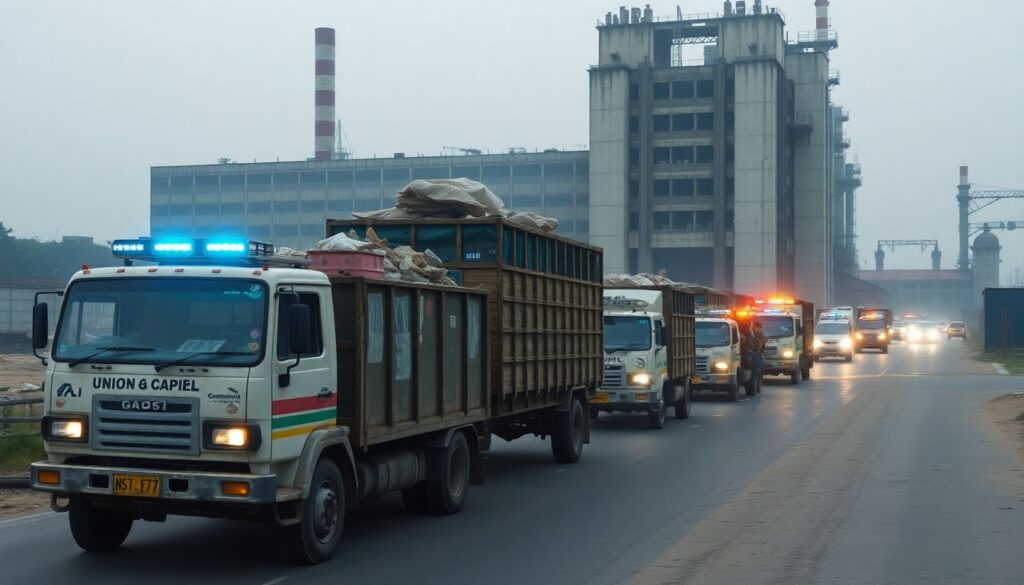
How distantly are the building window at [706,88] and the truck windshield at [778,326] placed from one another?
61.4m

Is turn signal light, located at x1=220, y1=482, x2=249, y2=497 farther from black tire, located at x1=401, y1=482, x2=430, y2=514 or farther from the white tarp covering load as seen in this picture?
the white tarp covering load

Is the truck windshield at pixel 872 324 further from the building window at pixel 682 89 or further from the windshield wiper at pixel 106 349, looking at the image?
the windshield wiper at pixel 106 349

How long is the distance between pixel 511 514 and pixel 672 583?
3.69 m

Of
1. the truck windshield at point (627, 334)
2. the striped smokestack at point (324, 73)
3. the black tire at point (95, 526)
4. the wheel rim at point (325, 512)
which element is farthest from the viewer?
the striped smokestack at point (324, 73)

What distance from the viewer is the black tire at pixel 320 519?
A: 9406mm

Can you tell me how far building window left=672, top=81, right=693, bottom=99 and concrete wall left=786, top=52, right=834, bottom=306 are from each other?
16196 millimetres

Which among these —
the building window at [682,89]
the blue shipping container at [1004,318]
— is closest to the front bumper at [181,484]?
the blue shipping container at [1004,318]

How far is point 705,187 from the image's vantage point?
9706cm

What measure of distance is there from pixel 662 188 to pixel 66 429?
90.7m

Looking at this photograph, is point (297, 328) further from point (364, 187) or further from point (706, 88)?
point (364, 187)

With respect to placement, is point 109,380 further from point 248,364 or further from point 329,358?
point 329,358

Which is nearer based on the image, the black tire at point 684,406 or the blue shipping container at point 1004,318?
the black tire at point 684,406

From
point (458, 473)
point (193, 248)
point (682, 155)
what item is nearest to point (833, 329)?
point (682, 155)

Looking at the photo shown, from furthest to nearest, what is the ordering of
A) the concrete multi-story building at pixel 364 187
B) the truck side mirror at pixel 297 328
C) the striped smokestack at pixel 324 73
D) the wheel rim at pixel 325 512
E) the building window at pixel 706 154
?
the concrete multi-story building at pixel 364 187 < the building window at pixel 706 154 < the striped smokestack at pixel 324 73 < the wheel rim at pixel 325 512 < the truck side mirror at pixel 297 328
